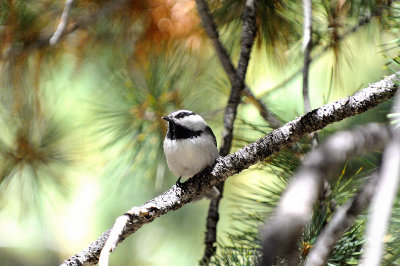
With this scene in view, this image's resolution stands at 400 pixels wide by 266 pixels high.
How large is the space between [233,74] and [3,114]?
0.72m

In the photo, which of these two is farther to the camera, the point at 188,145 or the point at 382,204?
the point at 188,145

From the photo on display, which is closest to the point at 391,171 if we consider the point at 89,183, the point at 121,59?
→ the point at 121,59

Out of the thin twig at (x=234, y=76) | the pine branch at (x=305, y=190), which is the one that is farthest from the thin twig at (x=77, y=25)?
the pine branch at (x=305, y=190)

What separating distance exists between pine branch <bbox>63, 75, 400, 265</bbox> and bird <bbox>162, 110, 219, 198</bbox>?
0.93ft

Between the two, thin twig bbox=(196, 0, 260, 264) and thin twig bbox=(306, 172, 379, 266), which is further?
thin twig bbox=(196, 0, 260, 264)

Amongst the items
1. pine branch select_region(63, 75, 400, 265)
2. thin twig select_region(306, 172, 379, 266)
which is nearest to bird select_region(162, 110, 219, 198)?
pine branch select_region(63, 75, 400, 265)

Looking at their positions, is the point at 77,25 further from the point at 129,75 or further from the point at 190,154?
the point at 190,154

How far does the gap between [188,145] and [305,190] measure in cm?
91

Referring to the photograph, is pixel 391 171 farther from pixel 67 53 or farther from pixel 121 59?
pixel 67 53

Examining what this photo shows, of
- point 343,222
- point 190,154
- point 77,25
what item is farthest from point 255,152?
point 77,25

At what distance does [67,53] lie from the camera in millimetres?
1585

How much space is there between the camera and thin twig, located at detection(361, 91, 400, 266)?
15.4 inches

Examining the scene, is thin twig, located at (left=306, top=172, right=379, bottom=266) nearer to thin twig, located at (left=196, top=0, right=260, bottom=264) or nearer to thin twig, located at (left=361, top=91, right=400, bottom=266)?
thin twig, located at (left=361, top=91, right=400, bottom=266)

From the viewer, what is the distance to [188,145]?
1305mm
